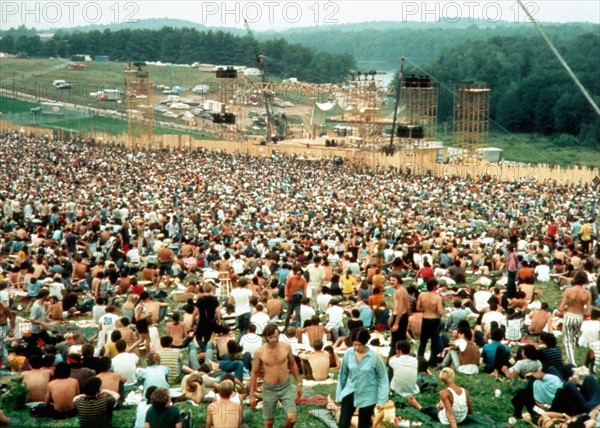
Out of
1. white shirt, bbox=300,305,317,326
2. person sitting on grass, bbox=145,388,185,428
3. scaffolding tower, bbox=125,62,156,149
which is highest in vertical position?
Answer: scaffolding tower, bbox=125,62,156,149

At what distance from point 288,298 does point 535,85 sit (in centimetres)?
8305

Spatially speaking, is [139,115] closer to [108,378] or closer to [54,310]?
[54,310]

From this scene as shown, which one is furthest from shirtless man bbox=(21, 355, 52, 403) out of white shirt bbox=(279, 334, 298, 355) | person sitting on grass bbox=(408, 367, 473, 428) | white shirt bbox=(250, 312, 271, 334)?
person sitting on grass bbox=(408, 367, 473, 428)

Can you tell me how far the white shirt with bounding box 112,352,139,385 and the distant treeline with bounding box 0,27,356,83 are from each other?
13198 cm

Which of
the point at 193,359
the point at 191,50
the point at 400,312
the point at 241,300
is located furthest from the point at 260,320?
the point at 191,50

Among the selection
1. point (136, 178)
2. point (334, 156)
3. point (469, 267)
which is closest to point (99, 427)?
point (469, 267)

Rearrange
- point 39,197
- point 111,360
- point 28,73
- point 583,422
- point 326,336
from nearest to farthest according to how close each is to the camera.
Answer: point 583,422
point 111,360
point 326,336
point 39,197
point 28,73

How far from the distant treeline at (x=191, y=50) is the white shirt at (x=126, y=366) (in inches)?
5196

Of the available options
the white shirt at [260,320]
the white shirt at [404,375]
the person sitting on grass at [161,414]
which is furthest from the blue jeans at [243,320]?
the person sitting on grass at [161,414]

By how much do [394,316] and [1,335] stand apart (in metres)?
5.31

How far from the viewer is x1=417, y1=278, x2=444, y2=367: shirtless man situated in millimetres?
10492

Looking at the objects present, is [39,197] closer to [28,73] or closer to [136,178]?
[136,178]

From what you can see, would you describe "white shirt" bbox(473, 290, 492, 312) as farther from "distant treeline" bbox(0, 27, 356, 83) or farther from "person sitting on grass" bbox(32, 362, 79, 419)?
"distant treeline" bbox(0, 27, 356, 83)

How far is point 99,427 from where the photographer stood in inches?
323
